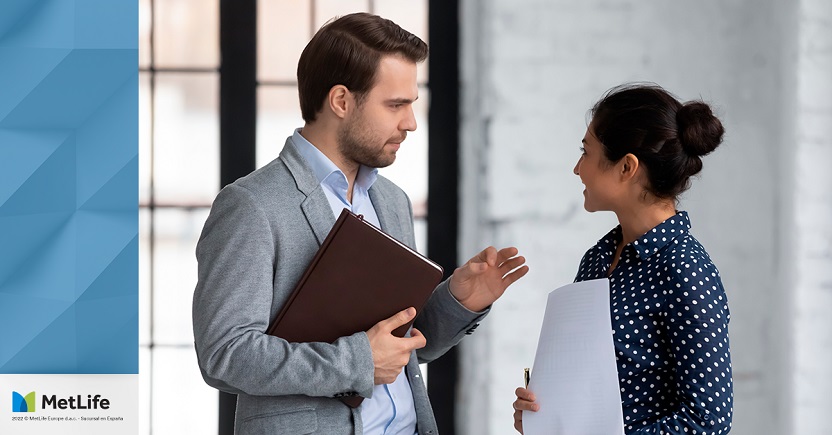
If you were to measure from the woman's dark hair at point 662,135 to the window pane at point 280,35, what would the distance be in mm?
1426

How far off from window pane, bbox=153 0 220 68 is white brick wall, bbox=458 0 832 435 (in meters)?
0.75

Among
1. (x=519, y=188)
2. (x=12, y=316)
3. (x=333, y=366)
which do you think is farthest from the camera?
(x=519, y=188)

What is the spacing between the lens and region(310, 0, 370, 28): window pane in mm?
2539

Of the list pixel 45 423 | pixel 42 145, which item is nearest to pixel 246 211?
pixel 42 145

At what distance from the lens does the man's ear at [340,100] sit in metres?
1.43

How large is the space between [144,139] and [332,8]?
0.68 meters

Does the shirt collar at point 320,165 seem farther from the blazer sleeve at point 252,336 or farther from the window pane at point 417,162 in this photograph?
the window pane at point 417,162

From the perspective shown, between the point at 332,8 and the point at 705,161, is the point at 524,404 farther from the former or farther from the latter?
the point at 332,8

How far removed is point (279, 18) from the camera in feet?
8.35

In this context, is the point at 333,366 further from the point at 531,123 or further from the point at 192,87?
the point at 192,87

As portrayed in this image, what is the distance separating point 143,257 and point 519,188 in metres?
1.12

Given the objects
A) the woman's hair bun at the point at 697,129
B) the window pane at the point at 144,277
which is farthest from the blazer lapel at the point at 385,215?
the window pane at the point at 144,277

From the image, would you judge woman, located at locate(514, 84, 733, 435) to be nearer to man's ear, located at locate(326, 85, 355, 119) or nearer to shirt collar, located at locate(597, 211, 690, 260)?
shirt collar, located at locate(597, 211, 690, 260)

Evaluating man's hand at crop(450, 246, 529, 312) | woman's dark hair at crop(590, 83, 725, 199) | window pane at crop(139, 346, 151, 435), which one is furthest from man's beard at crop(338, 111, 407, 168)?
window pane at crop(139, 346, 151, 435)
